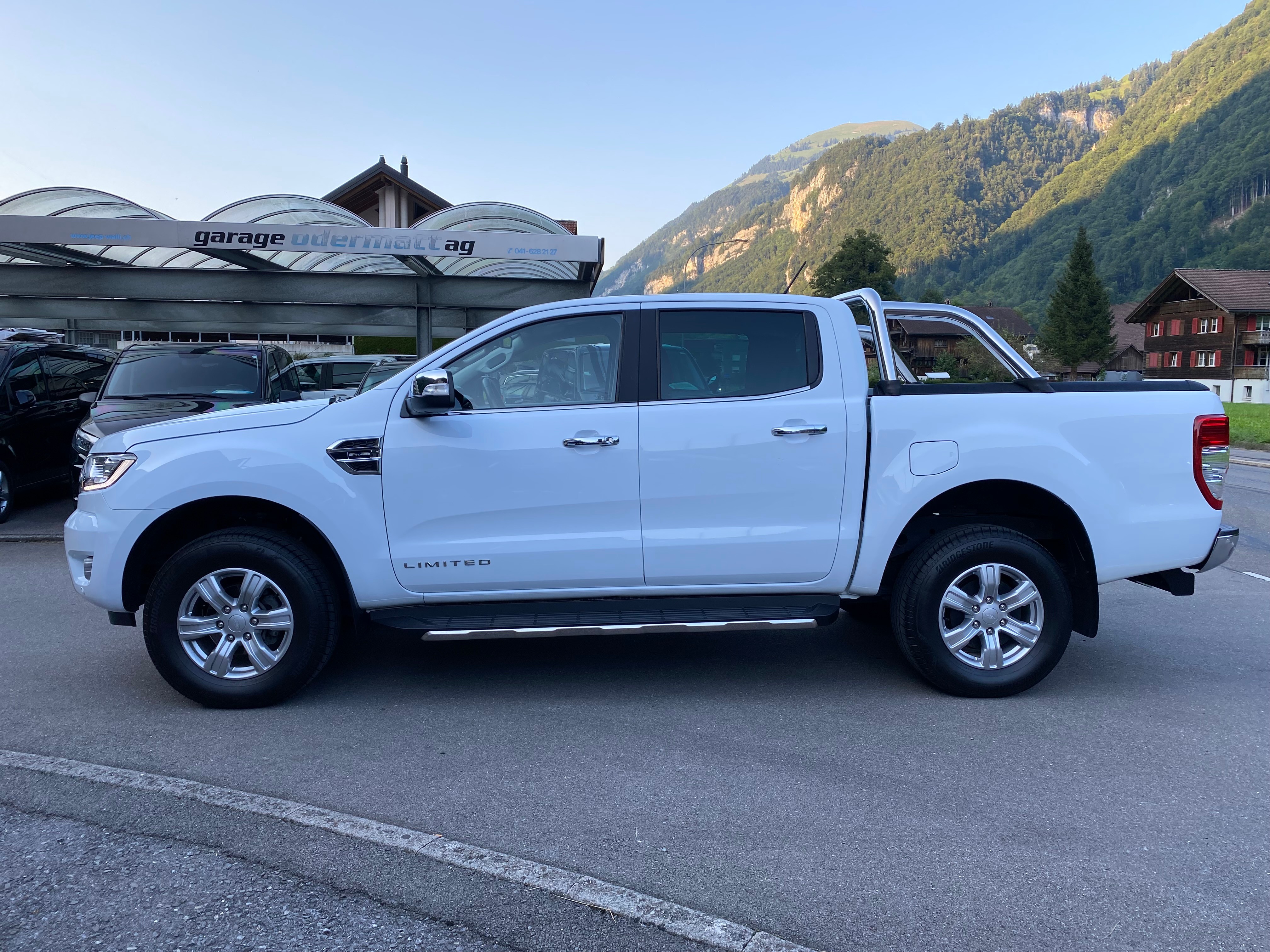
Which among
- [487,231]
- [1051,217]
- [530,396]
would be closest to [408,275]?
[487,231]

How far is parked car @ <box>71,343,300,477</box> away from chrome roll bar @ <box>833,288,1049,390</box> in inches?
267

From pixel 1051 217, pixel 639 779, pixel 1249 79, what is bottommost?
pixel 639 779

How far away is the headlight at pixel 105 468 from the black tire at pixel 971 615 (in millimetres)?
3822

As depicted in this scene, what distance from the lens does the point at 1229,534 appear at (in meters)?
4.86

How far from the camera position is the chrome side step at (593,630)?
4457mm

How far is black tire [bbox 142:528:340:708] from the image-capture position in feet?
14.8

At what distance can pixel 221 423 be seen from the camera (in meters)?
4.64

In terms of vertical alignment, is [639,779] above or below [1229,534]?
below

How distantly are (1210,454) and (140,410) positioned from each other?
30.0 feet

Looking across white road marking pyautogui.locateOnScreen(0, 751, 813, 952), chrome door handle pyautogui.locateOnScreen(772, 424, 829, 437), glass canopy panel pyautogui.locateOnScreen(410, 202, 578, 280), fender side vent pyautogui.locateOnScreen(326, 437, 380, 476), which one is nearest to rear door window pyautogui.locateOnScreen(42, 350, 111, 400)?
glass canopy panel pyautogui.locateOnScreen(410, 202, 578, 280)

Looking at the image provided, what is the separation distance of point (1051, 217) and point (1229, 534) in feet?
568

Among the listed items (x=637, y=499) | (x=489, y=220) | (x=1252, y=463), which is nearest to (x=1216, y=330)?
(x=1252, y=463)

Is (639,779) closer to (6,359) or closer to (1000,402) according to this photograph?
(1000,402)

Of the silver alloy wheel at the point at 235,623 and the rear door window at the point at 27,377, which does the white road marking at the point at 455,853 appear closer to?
the silver alloy wheel at the point at 235,623
